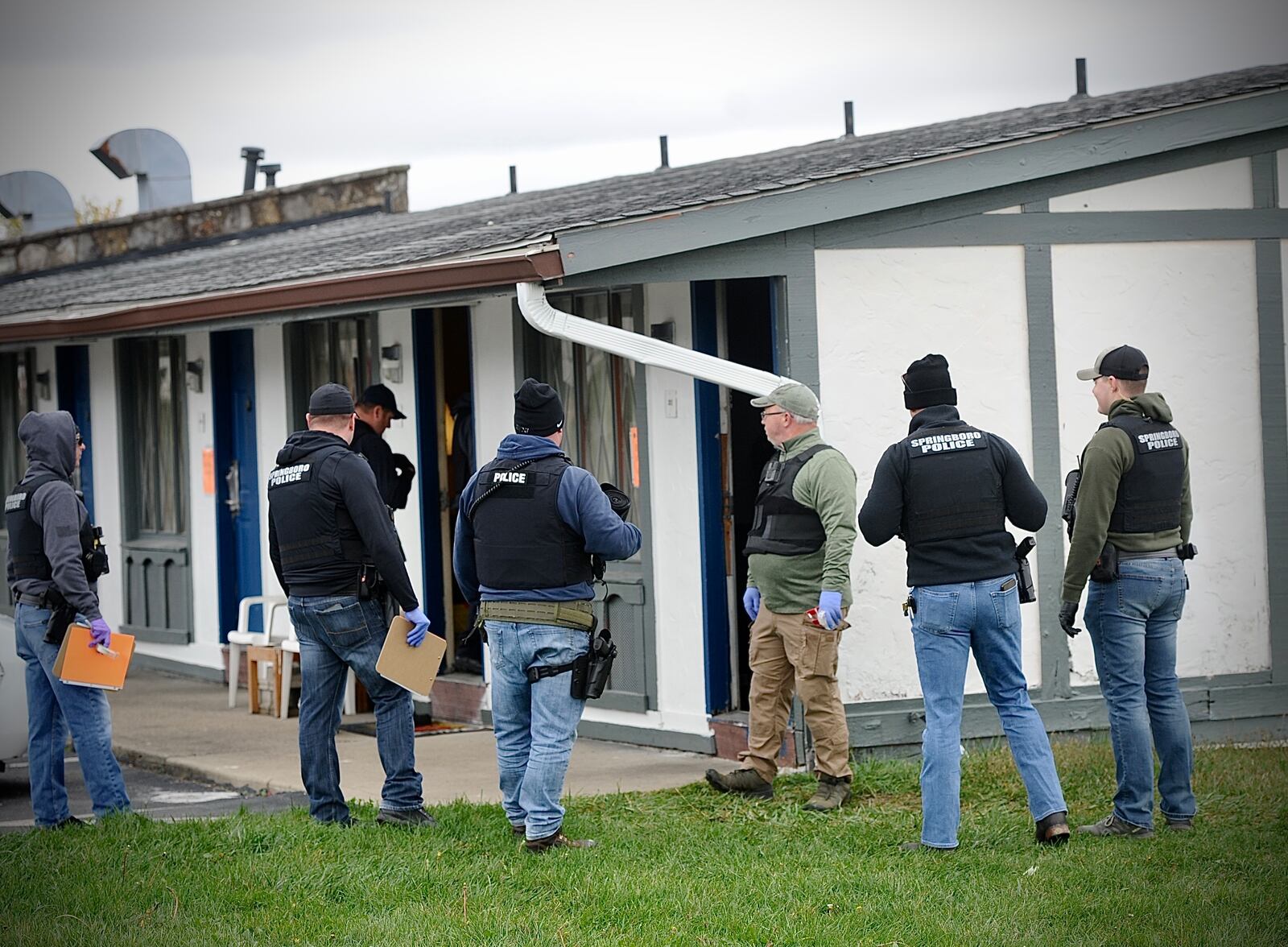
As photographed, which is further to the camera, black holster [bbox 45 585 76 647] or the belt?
black holster [bbox 45 585 76 647]

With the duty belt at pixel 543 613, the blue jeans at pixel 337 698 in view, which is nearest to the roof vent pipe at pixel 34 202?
the blue jeans at pixel 337 698

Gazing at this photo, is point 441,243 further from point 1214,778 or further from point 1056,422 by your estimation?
point 1214,778

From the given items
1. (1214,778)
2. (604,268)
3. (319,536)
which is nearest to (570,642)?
(319,536)

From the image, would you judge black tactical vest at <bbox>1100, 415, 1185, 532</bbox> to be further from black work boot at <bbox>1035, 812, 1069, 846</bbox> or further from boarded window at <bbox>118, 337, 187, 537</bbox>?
boarded window at <bbox>118, 337, 187, 537</bbox>

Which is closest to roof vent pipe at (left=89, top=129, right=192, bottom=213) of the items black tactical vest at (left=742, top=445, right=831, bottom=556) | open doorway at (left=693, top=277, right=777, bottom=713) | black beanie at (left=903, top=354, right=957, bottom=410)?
open doorway at (left=693, top=277, right=777, bottom=713)

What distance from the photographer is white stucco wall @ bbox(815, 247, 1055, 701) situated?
336 inches

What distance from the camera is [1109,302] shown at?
891 cm

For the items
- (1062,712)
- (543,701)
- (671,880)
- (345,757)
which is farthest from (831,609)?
(345,757)

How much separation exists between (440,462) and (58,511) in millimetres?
3924

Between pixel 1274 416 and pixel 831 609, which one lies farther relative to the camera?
pixel 1274 416

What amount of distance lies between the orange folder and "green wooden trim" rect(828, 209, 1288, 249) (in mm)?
4032

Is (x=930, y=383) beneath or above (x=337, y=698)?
above

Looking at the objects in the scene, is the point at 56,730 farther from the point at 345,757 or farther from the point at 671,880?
the point at 671,880

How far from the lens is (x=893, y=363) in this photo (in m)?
8.59
